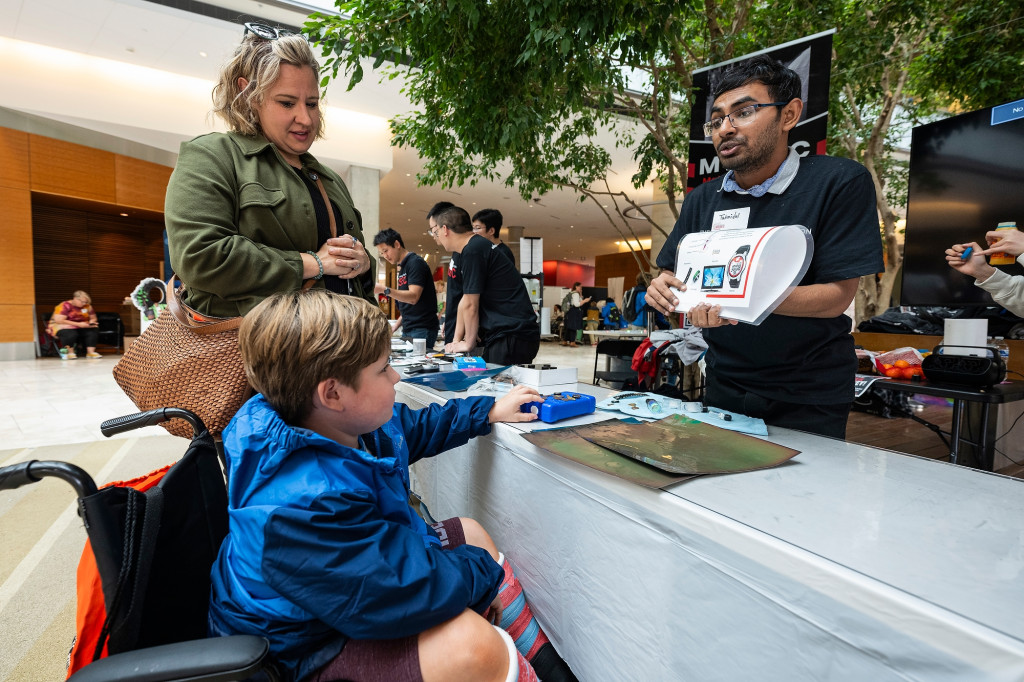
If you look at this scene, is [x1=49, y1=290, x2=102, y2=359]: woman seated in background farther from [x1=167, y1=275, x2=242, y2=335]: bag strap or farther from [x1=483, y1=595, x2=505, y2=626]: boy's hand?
[x1=483, y1=595, x2=505, y2=626]: boy's hand

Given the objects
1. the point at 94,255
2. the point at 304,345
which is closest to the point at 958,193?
the point at 304,345

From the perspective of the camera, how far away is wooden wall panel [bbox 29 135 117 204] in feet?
28.1

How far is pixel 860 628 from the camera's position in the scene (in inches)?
20.3

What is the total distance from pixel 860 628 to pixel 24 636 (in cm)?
221

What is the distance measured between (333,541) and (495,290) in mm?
2328

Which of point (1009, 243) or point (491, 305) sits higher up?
point (1009, 243)

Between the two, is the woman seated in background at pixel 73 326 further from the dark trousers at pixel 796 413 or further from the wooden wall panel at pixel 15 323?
the dark trousers at pixel 796 413

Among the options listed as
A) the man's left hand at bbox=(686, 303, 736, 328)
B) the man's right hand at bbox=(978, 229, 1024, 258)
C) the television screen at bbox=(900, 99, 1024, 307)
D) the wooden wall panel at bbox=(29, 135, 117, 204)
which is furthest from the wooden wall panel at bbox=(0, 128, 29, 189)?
the man's right hand at bbox=(978, 229, 1024, 258)

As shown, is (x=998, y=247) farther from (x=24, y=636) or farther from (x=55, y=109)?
(x=55, y=109)

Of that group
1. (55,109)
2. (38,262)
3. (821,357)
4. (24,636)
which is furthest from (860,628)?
(38,262)

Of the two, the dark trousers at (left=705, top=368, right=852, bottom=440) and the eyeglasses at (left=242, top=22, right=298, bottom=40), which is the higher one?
the eyeglasses at (left=242, top=22, right=298, bottom=40)

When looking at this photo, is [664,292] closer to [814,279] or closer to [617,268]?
[814,279]

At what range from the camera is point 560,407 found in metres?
1.17

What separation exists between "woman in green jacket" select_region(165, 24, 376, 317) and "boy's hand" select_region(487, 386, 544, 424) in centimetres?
50
